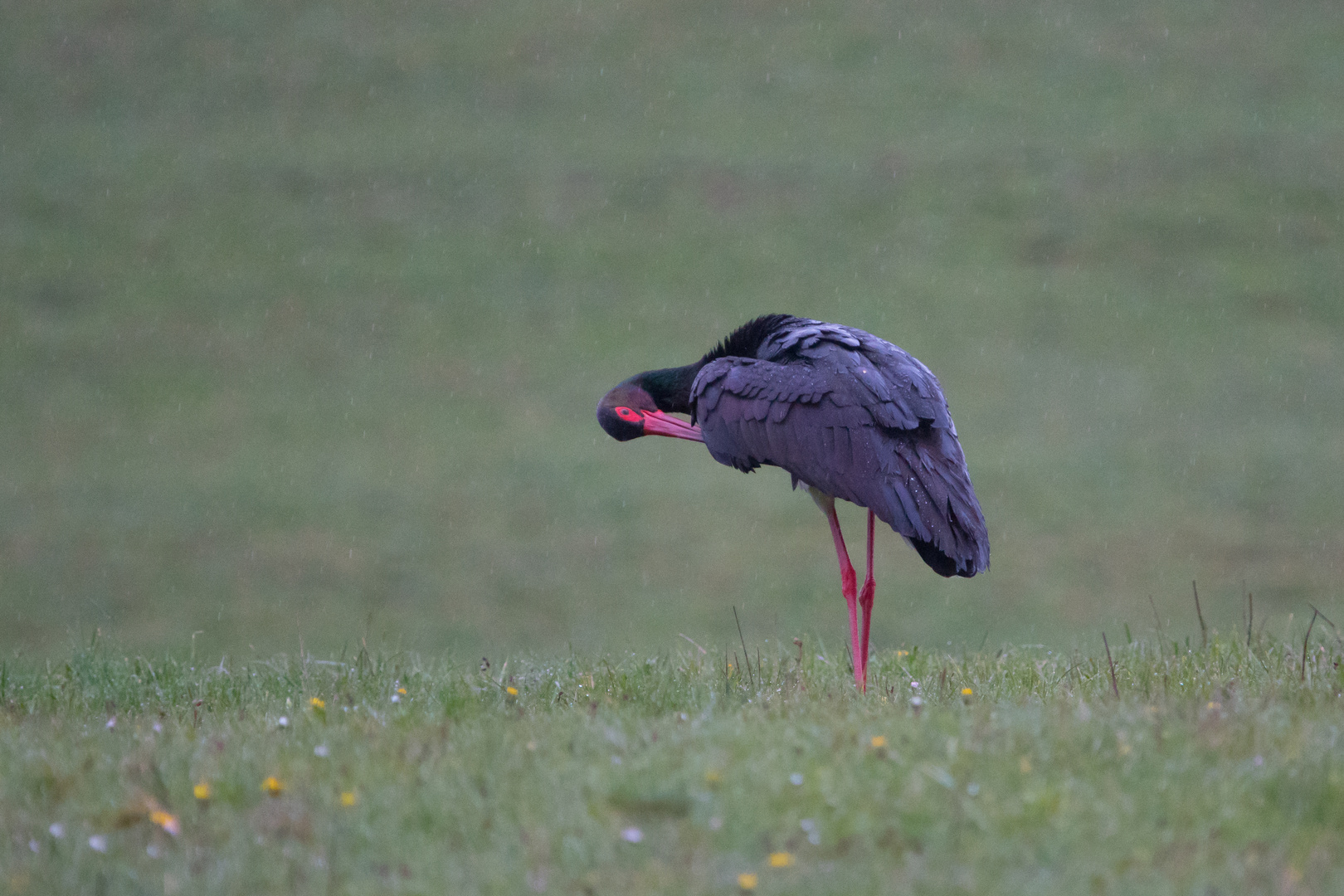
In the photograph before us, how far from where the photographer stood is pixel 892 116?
25750 mm

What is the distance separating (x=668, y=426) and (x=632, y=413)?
0.76 feet

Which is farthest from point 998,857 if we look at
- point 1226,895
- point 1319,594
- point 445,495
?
point 445,495

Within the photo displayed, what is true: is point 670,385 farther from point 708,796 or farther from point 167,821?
point 167,821

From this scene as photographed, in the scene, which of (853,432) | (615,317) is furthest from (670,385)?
(615,317)

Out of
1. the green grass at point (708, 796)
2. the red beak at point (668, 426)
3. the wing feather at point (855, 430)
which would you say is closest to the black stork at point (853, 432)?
the wing feather at point (855, 430)

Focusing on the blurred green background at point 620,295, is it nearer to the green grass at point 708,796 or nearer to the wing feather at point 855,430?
the wing feather at point 855,430

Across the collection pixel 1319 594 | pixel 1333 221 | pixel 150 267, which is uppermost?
pixel 1333 221

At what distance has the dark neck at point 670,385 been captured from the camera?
7.22 meters

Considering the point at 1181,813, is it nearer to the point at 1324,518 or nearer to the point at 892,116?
the point at 1324,518

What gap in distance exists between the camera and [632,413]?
282 inches

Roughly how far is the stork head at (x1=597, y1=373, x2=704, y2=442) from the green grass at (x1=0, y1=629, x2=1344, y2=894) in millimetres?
2514

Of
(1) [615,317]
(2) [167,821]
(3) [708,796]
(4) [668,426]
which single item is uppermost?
(4) [668,426]

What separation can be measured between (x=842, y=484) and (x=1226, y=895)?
3.11 meters

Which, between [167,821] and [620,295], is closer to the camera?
[167,821]
